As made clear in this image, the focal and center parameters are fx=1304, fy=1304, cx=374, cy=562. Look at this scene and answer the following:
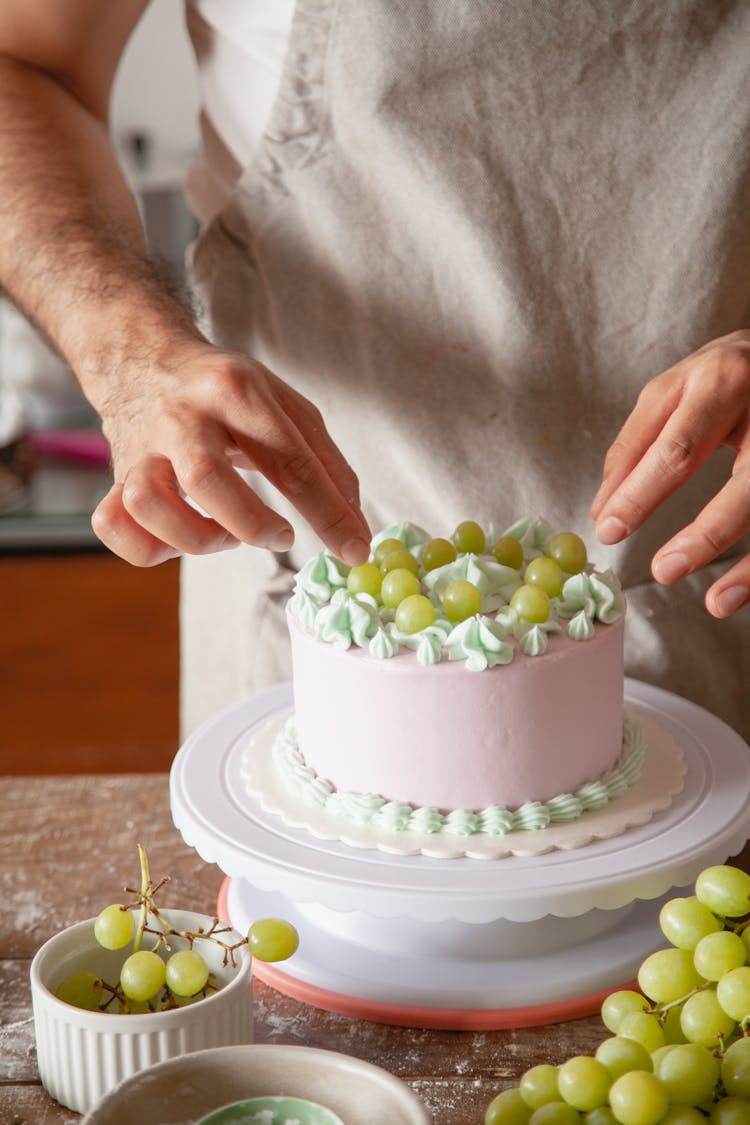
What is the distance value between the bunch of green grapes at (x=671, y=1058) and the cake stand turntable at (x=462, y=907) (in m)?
0.14

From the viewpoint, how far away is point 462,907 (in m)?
0.92

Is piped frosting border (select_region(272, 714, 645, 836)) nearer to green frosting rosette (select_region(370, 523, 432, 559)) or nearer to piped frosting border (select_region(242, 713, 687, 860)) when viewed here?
piped frosting border (select_region(242, 713, 687, 860))

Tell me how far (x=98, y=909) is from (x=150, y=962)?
31 centimetres

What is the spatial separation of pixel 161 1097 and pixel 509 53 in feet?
3.21

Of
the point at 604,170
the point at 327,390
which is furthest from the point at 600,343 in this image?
the point at 327,390

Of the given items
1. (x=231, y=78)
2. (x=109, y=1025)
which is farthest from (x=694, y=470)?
(x=231, y=78)

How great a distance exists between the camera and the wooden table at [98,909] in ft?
2.93

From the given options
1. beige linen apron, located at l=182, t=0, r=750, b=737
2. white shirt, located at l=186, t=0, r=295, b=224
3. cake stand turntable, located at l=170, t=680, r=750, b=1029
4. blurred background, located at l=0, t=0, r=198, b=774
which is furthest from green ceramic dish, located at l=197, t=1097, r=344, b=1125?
blurred background, located at l=0, t=0, r=198, b=774

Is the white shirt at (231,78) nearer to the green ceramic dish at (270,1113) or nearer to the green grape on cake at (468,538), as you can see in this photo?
the green grape on cake at (468,538)

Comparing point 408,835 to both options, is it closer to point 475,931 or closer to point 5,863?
point 475,931

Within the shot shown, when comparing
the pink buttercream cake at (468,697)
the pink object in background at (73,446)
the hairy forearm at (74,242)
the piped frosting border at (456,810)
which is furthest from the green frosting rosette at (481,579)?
the pink object in background at (73,446)

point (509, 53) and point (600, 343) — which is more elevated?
point (509, 53)

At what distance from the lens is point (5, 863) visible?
121 centimetres

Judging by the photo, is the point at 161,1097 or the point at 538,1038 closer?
the point at 161,1097
